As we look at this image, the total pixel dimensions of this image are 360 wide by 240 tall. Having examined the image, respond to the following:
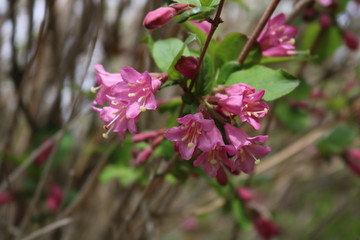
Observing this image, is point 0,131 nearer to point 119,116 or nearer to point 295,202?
point 119,116

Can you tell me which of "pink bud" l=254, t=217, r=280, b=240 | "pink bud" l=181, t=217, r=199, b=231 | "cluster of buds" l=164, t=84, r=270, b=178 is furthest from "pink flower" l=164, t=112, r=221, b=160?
"pink bud" l=181, t=217, r=199, b=231

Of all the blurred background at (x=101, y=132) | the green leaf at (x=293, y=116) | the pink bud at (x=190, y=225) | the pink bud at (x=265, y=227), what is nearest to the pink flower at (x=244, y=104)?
the blurred background at (x=101, y=132)

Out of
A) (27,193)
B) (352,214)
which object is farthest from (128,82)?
(352,214)

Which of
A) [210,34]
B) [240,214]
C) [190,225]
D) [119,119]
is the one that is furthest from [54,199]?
[190,225]

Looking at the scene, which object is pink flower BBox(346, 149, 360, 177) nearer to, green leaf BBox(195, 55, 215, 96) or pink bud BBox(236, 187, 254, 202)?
pink bud BBox(236, 187, 254, 202)

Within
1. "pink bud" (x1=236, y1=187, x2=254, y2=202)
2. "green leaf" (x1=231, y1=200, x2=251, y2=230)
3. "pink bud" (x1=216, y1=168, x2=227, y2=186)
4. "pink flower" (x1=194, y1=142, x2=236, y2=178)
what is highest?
"pink flower" (x1=194, y1=142, x2=236, y2=178)

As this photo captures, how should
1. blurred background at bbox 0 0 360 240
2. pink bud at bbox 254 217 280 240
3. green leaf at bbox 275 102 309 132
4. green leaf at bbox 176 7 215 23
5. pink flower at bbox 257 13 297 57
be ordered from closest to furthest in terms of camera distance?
green leaf at bbox 176 7 215 23 → pink flower at bbox 257 13 297 57 → blurred background at bbox 0 0 360 240 → pink bud at bbox 254 217 280 240 → green leaf at bbox 275 102 309 132
